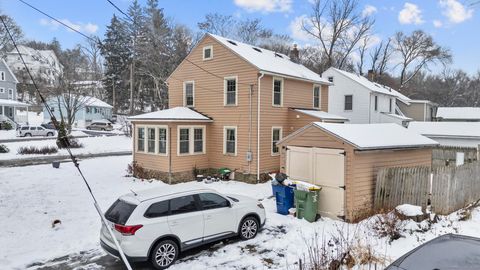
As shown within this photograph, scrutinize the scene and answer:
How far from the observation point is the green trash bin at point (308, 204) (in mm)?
10297

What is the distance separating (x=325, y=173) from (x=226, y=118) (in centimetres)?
857

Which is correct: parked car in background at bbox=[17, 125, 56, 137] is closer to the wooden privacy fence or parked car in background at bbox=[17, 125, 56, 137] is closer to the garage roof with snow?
the garage roof with snow

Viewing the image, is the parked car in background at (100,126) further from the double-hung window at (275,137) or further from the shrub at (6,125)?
the double-hung window at (275,137)

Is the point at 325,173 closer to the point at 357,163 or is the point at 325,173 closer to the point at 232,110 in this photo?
the point at 357,163

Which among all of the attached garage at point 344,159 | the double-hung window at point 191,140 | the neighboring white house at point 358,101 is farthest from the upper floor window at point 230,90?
the neighboring white house at point 358,101

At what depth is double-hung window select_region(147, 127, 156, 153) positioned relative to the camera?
1812 cm

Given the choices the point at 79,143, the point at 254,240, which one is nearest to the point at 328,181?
the point at 254,240

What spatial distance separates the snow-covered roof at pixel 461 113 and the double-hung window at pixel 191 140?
123 feet

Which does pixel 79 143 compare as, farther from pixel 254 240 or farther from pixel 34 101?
pixel 34 101

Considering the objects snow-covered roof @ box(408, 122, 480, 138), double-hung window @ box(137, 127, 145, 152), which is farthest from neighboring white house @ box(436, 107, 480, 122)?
double-hung window @ box(137, 127, 145, 152)

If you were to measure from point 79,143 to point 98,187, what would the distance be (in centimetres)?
1704

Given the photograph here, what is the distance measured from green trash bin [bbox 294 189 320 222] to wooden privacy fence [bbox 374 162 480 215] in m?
2.17

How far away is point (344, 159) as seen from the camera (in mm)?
10344

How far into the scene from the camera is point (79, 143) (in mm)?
30453
